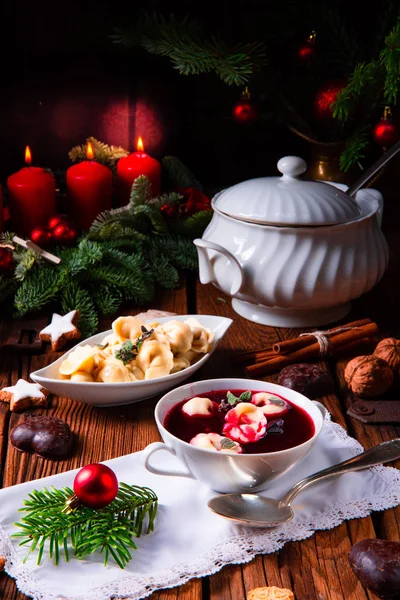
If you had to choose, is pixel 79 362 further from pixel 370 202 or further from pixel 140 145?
pixel 140 145

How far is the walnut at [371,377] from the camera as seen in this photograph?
1.37 meters

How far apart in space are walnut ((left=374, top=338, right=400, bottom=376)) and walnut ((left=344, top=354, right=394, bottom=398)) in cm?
3

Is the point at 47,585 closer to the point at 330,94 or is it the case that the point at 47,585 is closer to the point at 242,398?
the point at 242,398

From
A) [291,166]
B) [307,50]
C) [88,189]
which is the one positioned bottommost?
[88,189]

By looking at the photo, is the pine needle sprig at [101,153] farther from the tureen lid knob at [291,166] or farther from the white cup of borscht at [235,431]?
the white cup of borscht at [235,431]

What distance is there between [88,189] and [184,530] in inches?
46.8

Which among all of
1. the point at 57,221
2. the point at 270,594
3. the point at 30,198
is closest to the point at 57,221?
the point at 57,221

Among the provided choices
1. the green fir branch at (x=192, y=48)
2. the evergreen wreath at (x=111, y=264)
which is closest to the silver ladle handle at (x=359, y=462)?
the evergreen wreath at (x=111, y=264)

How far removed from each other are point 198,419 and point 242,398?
85mm

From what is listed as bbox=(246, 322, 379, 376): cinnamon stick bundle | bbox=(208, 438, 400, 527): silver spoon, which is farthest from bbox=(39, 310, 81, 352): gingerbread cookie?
bbox=(208, 438, 400, 527): silver spoon

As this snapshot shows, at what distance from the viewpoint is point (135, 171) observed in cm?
206

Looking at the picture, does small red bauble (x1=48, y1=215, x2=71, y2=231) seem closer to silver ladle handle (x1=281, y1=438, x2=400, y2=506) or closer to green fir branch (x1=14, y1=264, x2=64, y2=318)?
green fir branch (x1=14, y1=264, x2=64, y2=318)

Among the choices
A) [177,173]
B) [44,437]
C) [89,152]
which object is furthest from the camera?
[177,173]

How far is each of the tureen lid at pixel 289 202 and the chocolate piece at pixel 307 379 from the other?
325mm
